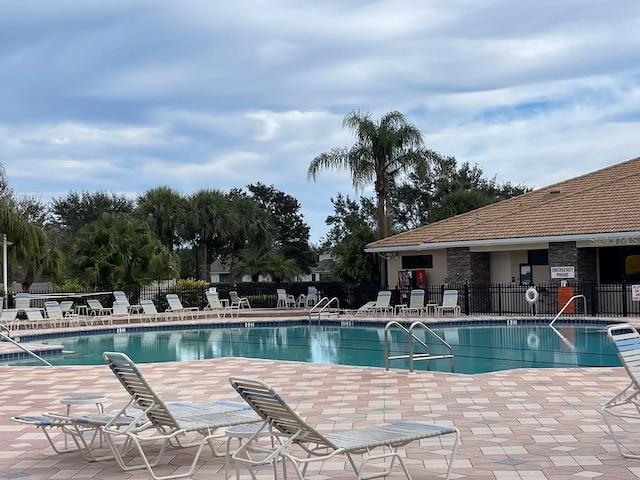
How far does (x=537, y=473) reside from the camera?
5.85 metres

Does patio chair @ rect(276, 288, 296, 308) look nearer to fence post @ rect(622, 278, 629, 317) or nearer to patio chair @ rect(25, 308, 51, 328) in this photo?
patio chair @ rect(25, 308, 51, 328)

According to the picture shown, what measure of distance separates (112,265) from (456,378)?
21538 mm

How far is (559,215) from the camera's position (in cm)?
2855

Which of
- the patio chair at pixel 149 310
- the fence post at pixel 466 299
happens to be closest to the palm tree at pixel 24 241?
the patio chair at pixel 149 310

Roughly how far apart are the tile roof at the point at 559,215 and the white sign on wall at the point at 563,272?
1040 mm

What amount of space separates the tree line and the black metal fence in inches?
48.9

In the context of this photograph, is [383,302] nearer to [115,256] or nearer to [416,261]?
[416,261]

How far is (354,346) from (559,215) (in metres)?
11.9

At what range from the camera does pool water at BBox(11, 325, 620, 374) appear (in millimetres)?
15562

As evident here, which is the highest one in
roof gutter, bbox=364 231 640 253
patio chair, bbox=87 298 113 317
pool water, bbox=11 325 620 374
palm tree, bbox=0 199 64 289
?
palm tree, bbox=0 199 64 289

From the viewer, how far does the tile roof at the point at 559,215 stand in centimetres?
2669

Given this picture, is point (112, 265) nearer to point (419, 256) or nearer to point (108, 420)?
point (419, 256)

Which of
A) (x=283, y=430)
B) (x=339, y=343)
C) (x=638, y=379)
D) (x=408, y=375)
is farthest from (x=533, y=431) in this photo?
(x=339, y=343)

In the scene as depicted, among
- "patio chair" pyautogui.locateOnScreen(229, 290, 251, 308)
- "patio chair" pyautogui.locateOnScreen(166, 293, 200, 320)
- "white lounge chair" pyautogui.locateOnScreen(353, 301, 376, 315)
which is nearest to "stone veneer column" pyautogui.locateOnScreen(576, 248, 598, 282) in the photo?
"white lounge chair" pyautogui.locateOnScreen(353, 301, 376, 315)
